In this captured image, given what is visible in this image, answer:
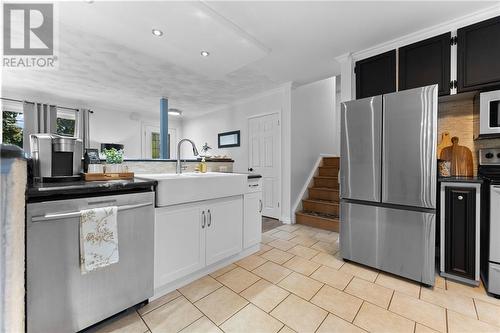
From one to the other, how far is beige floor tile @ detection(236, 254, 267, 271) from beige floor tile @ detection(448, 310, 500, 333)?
1543 mm

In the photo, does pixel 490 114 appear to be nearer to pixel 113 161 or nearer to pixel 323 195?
pixel 323 195

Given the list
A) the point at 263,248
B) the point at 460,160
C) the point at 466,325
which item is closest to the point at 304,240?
the point at 263,248

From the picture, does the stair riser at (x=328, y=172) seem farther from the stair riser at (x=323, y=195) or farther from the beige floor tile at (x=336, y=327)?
the beige floor tile at (x=336, y=327)

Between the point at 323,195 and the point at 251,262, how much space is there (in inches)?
89.2

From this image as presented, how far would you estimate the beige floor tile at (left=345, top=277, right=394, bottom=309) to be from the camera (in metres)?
1.68

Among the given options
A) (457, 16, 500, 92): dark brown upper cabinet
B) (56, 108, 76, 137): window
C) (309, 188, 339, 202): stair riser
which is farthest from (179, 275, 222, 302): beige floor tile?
(56, 108, 76, 137): window

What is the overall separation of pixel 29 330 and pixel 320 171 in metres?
4.45

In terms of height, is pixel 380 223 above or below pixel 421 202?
below

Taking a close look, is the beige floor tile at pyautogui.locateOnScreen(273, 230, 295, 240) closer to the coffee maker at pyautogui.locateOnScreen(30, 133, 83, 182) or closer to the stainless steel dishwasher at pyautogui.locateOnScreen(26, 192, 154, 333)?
the stainless steel dishwasher at pyautogui.locateOnScreen(26, 192, 154, 333)

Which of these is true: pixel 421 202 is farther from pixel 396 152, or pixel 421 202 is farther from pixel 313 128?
pixel 313 128

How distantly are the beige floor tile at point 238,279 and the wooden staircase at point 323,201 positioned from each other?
186 centimetres

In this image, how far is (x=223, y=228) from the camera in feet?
7.17

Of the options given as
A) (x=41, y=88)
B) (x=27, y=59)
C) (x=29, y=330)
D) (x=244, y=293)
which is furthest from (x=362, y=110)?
(x=41, y=88)

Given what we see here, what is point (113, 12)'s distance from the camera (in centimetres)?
180
